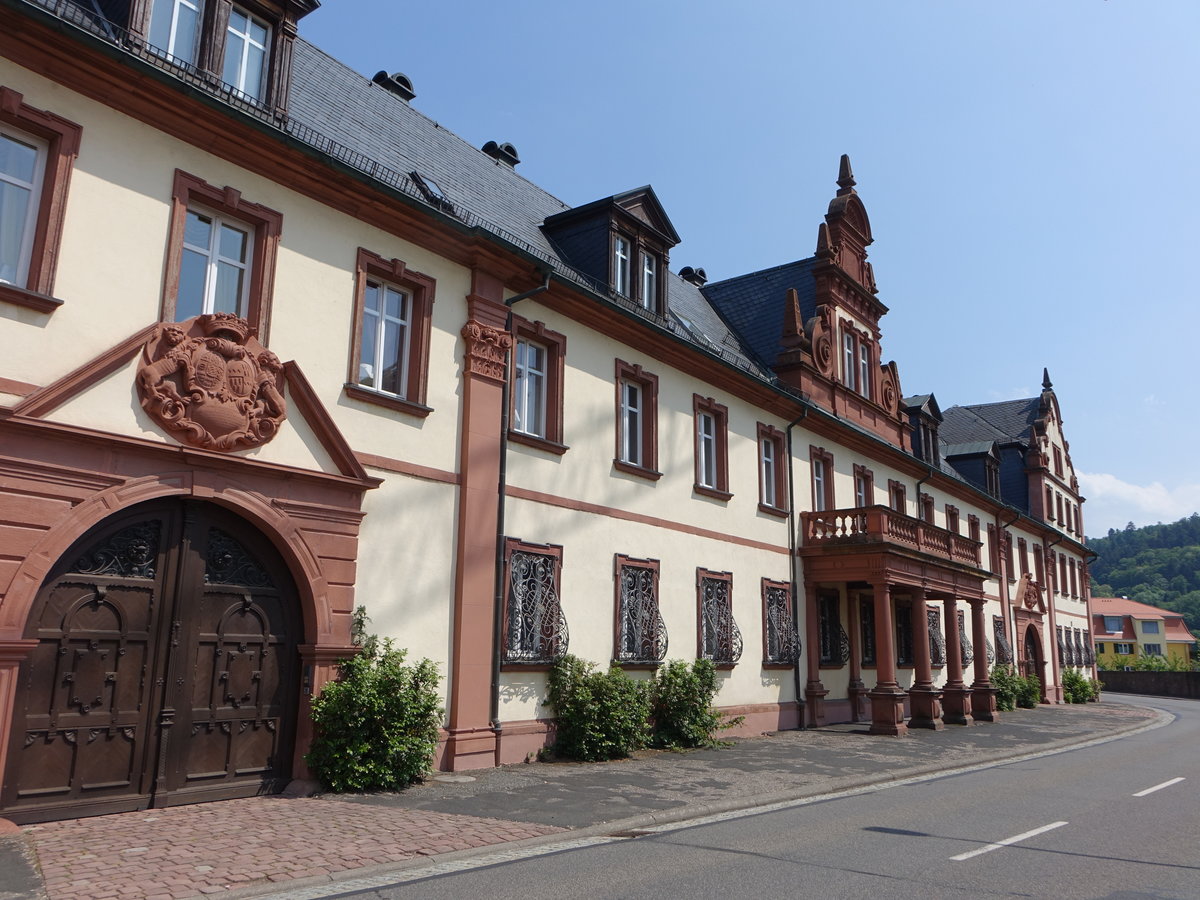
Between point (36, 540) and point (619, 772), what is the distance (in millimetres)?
7883

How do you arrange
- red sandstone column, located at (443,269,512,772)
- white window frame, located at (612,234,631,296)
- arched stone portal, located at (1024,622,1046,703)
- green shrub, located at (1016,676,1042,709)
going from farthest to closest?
→ arched stone portal, located at (1024,622,1046,703), green shrub, located at (1016,676,1042,709), white window frame, located at (612,234,631,296), red sandstone column, located at (443,269,512,772)

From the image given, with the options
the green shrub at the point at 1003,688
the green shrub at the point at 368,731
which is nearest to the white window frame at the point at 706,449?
the green shrub at the point at 368,731

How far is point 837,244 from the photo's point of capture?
27688mm

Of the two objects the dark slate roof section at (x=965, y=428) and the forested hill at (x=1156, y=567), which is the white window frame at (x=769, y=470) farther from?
the forested hill at (x=1156, y=567)

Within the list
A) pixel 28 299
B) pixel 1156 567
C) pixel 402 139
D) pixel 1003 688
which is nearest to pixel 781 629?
pixel 402 139

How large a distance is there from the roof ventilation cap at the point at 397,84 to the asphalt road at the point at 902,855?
15.7m

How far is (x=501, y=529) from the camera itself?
14.1m

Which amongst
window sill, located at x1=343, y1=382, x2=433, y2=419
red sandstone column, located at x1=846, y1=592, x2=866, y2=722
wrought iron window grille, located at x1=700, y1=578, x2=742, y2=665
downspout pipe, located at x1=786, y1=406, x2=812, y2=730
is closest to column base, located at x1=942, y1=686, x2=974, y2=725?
red sandstone column, located at x1=846, y1=592, x2=866, y2=722

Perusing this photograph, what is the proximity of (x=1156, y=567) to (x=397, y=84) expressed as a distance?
599 feet

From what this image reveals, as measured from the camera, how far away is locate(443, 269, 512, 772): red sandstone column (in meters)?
13.1

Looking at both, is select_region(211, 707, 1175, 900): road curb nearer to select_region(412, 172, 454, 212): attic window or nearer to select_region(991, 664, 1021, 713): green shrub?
select_region(412, 172, 454, 212): attic window

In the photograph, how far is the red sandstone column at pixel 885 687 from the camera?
20.9 m

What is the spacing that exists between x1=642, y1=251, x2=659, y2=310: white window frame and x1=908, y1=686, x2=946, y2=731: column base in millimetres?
11674

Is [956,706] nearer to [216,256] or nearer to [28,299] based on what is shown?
[216,256]
